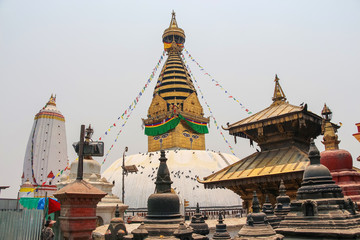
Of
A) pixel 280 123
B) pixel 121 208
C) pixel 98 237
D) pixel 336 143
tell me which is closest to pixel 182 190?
pixel 121 208

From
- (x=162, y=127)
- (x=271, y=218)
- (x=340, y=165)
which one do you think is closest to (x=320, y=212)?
(x=271, y=218)

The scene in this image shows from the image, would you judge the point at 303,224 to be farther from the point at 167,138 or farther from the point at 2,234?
the point at 167,138

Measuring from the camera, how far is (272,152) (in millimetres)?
12359

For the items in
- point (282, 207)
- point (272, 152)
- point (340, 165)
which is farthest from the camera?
point (272, 152)

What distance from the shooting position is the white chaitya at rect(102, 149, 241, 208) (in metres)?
26.5

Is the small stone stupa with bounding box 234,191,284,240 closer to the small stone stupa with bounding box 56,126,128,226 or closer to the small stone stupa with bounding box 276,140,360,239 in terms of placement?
the small stone stupa with bounding box 276,140,360,239

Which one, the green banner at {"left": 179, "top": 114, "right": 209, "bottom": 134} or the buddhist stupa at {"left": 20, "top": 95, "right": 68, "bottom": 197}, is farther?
the green banner at {"left": 179, "top": 114, "right": 209, "bottom": 134}

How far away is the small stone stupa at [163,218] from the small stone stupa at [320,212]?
2042mm

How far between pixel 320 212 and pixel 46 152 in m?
33.7

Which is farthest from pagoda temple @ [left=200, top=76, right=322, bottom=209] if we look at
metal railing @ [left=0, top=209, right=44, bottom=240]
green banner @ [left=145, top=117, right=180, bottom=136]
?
green banner @ [left=145, top=117, right=180, bottom=136]

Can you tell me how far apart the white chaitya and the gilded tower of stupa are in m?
4.40

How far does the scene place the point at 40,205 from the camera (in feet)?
28.4

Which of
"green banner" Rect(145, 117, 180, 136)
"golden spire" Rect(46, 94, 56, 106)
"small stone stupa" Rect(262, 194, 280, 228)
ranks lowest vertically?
"small stone stupa" Rect(262, 194, 280, 228)

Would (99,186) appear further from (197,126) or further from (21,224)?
(197,126)
